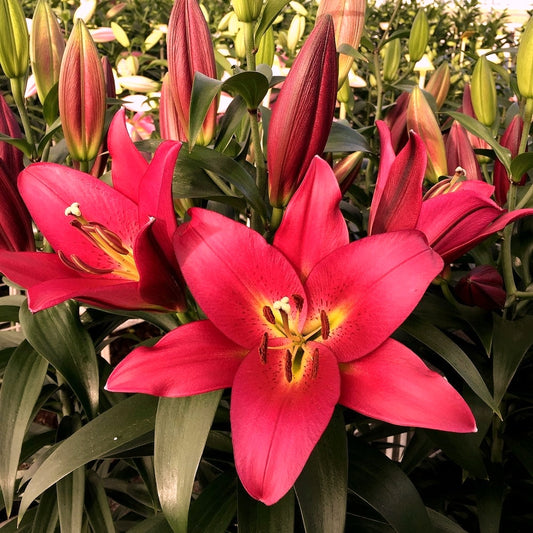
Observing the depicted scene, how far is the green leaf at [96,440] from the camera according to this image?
20.9 inches

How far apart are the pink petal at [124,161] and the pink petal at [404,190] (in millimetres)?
195

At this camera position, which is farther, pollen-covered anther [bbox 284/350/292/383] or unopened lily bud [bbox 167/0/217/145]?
unopened lily bud [bbox 167/0/217/145]

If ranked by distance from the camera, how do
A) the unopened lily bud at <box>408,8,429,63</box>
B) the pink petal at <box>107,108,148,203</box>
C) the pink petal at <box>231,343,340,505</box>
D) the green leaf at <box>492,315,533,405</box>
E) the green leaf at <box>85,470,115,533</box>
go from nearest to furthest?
1. the pink petal at <box>231,343,340,505</box>
2. the pink petal at <box>107,108,148,203</box>
3. the green leaf at <box>492,315,533,405</box>
4. the green leaf at <box>85,470,115,533</box>
5. the unopened lily bud at <box>408,8,429,63</box>

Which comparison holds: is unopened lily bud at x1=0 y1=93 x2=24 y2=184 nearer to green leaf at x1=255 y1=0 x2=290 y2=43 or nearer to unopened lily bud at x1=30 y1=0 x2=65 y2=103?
unopened lily bud at x1=30 y1=0 x2=65 y2=103

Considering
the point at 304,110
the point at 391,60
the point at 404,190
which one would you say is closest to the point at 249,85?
the point at 304,110

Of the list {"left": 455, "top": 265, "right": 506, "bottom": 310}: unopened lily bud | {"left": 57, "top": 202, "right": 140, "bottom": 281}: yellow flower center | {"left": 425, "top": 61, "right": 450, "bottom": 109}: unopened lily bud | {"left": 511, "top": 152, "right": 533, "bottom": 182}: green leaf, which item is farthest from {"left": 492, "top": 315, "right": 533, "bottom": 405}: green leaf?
{"left": 425, "top": 61, "right": 450, "bottom": 109}: unopened lily bud

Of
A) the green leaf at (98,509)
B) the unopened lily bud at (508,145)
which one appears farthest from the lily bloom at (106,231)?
the unopened lily bud at (508,145)

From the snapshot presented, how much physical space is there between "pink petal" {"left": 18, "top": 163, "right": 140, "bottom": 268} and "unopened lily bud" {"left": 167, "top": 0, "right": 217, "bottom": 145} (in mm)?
125

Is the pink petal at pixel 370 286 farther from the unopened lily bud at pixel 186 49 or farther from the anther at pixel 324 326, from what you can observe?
the unopened lily bud at pixel 186 49

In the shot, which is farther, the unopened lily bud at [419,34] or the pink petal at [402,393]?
the unopened lily bud at [419,34]

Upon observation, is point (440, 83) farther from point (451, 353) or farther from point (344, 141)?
point (451, 353)

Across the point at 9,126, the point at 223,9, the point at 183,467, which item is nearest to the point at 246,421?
the point at 183,467

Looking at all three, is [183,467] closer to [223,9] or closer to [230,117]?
[230,117]

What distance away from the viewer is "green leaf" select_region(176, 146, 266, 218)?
0.57 metres
